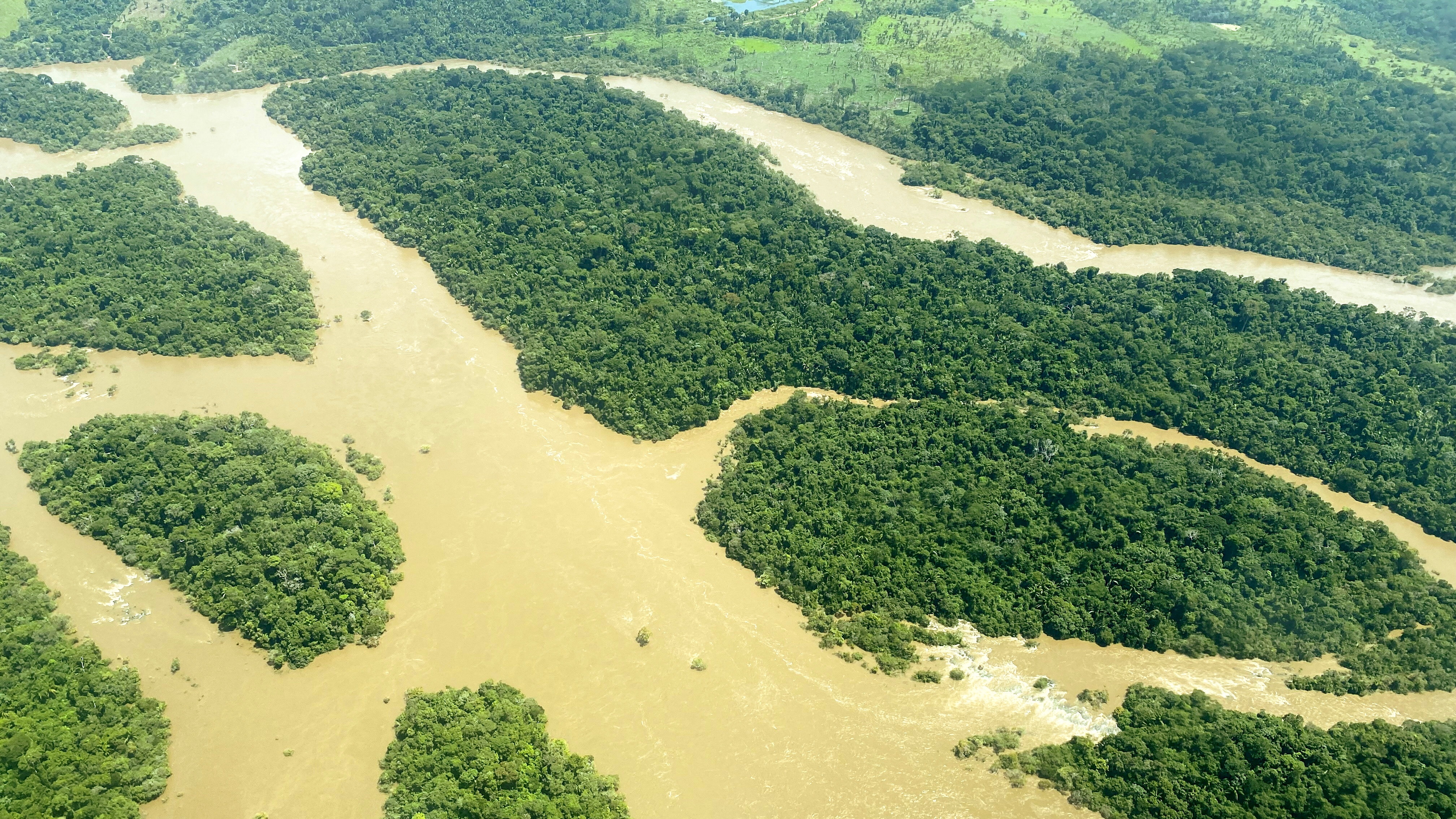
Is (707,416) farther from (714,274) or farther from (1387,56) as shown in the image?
(1387,56)

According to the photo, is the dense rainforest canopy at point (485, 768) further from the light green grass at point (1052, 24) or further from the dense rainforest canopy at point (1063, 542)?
the light green grass at point (1052, 24)

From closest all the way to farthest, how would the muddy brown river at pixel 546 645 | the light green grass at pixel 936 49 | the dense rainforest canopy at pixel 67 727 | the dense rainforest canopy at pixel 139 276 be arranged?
the dense rainforest canopy at pixel 67 727, the muddy brown river at pixel 546 645, the dense rainforest canopy at pixel 139 276, the light green grass at pixel 936 49

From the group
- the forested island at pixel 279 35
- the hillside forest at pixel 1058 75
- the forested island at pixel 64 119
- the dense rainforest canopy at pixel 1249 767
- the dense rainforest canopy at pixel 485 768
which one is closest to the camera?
the dense rainforest canopy at pixel 1249 767

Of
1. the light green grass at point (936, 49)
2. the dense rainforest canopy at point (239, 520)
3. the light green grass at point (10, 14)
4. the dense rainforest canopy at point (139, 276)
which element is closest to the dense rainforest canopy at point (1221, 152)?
the light green grass at point (936, 49)

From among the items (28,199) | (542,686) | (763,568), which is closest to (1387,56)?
(763,568)

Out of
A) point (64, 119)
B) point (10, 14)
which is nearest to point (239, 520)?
point (64, 119)

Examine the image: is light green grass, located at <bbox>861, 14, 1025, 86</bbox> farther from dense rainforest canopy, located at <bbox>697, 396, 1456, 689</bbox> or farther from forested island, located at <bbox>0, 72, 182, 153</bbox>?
forested island, located at <bbox>0, 72, 182, 153</bbox>

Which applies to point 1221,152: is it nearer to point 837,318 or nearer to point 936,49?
point 936,49
